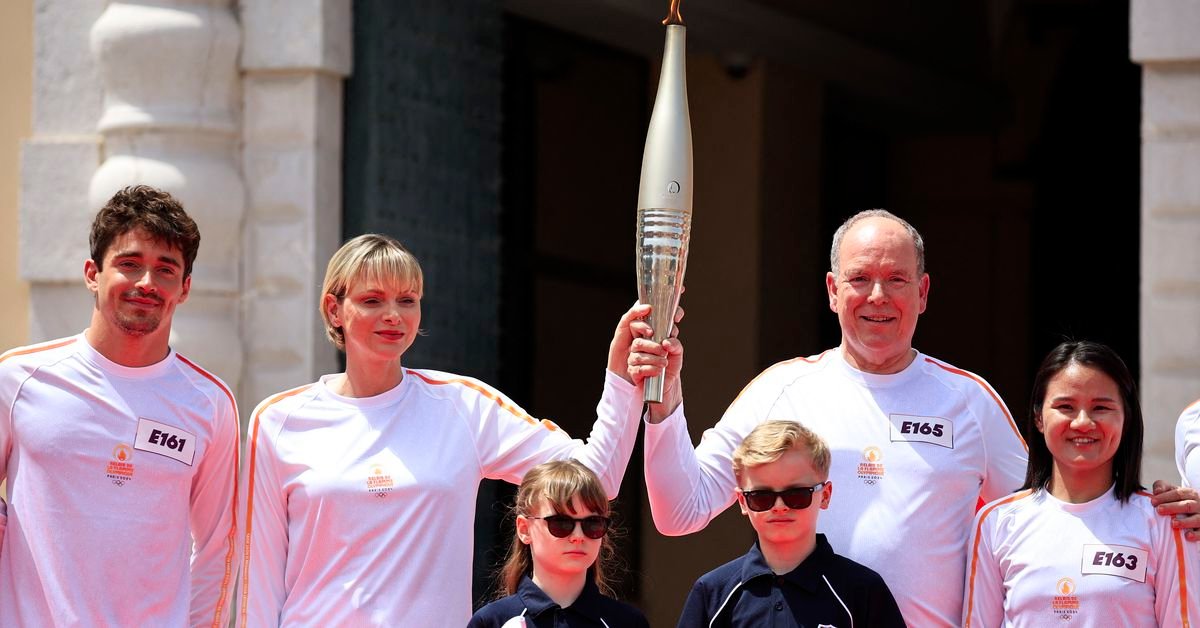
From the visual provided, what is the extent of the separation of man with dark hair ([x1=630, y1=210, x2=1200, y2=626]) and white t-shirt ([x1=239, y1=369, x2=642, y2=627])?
0.71ft

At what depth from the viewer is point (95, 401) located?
4016 mm

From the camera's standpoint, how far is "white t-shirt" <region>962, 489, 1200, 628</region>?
374 cm

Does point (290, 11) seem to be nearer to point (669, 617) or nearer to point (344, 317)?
point (344, 317)

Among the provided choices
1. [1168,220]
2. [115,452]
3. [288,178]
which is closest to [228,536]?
[115,452]

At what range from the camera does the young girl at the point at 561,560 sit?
145 inches

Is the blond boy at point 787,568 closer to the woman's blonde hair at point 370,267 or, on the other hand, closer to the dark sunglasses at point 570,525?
the dark sunglasses at point 570,525

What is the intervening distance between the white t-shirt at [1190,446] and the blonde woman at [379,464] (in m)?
1.30

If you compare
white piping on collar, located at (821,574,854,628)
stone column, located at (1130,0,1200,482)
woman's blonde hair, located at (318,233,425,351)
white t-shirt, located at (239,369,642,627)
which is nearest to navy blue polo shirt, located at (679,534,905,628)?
white piping on collar, located at (821,574,854,628)

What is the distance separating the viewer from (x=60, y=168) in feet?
20.9

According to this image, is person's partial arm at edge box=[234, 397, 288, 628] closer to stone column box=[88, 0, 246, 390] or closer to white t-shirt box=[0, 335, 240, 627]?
white t-shirt box=[0, 335, 240, 627]

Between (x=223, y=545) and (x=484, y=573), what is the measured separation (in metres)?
2.61

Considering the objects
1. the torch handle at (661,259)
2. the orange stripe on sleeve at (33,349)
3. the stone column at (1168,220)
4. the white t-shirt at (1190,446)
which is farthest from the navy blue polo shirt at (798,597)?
the stone column at (1168,220)

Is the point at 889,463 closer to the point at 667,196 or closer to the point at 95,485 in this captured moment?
the point at 667,196

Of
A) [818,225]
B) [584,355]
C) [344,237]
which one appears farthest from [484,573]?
[818,225]
